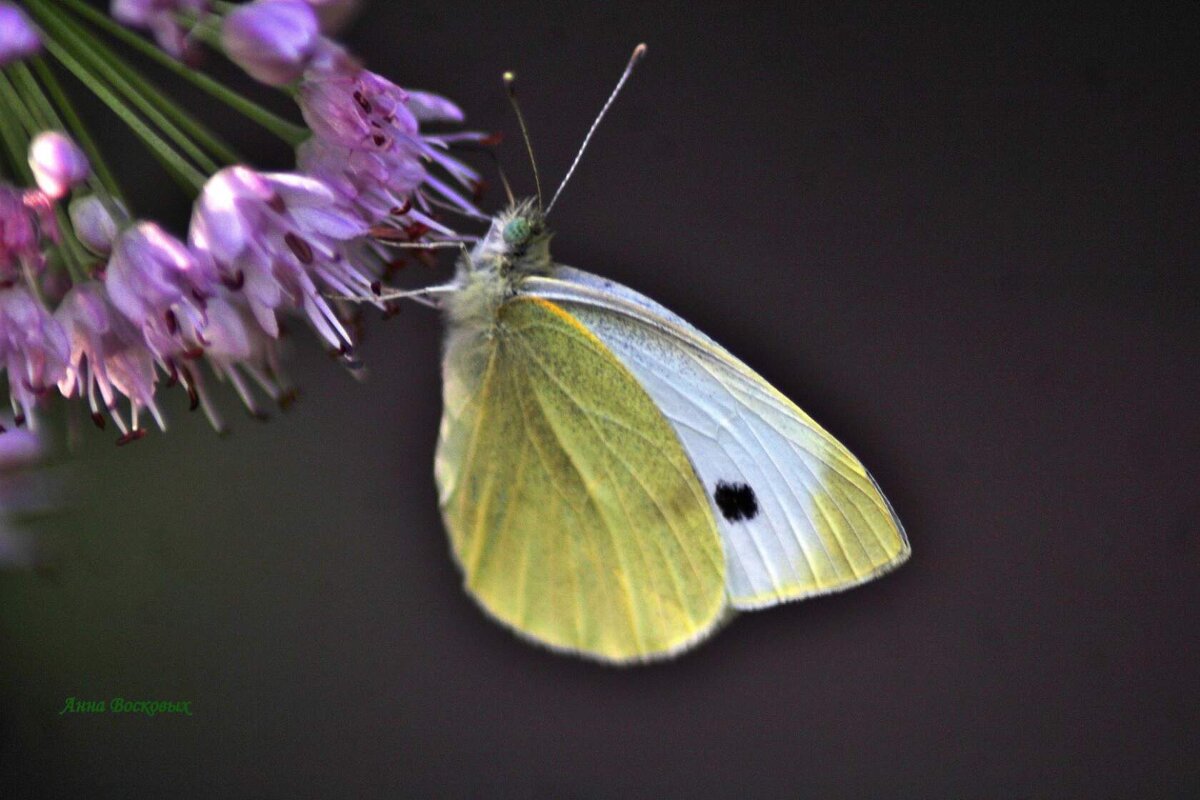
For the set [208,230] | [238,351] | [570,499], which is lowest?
[570,499]

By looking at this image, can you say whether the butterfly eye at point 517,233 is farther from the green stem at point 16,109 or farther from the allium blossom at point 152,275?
the green stem at point 16,109

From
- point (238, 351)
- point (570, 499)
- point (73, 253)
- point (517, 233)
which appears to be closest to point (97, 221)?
point (73, 253)

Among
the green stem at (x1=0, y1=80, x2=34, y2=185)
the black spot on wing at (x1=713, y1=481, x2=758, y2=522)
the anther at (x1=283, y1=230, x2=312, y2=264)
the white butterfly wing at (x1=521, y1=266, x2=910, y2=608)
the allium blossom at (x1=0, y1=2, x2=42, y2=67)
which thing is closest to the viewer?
the allium blossom at (x1=0, y1=2, x2=42, y2=67)

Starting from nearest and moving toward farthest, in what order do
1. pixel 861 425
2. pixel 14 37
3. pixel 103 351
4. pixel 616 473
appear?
pixel 14 37 < pixel 103 351 < pixel 616 473 < pixel 861 425

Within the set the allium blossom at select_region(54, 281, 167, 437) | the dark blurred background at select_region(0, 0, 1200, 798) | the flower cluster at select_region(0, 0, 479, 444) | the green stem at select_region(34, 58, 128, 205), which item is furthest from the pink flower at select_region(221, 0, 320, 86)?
the dark blurred background at select_region(0, 0, 1200, 798)

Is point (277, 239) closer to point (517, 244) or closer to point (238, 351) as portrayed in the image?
point (238, 351)

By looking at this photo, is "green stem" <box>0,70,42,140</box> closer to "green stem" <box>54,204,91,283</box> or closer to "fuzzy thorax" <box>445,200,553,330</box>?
"green stem" <box>54,204,91,283</box>

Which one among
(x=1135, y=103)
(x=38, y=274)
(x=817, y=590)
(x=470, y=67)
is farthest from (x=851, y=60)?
(x=38, y=274)
